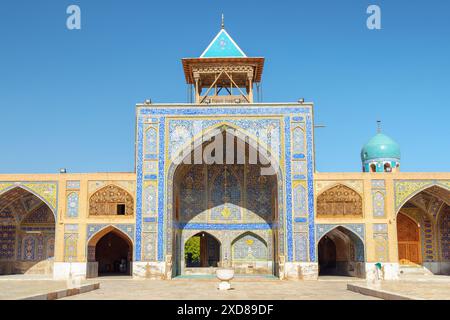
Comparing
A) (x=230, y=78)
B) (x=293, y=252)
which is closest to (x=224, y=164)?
(x=230, y=78)

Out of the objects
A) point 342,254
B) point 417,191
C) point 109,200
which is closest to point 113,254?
point 109,200

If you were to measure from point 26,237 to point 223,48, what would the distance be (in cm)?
1153

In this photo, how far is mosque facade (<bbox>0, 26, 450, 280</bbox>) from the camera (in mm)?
19547

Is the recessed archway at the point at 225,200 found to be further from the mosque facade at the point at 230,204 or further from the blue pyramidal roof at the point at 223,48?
the blue pyramidal roof at the point at 223,48

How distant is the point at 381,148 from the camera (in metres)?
30.1

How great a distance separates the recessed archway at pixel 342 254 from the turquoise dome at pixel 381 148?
293 inches

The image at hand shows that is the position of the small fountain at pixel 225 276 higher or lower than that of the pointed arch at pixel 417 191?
lower

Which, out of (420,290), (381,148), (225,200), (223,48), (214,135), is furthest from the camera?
(381,148)

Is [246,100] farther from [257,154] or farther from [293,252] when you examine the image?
[293,252]

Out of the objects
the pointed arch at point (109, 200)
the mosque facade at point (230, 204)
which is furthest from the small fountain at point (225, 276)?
the pointed arch at point (109, 200)

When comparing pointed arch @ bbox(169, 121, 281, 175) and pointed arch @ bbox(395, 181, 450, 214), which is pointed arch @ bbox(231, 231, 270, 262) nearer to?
pointed arch @ bbox(169, 121, 281, 175)

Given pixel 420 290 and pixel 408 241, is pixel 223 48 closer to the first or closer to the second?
pixel 408 241

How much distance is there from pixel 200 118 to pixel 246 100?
9.26ft

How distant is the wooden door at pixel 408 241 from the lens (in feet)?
73.6
